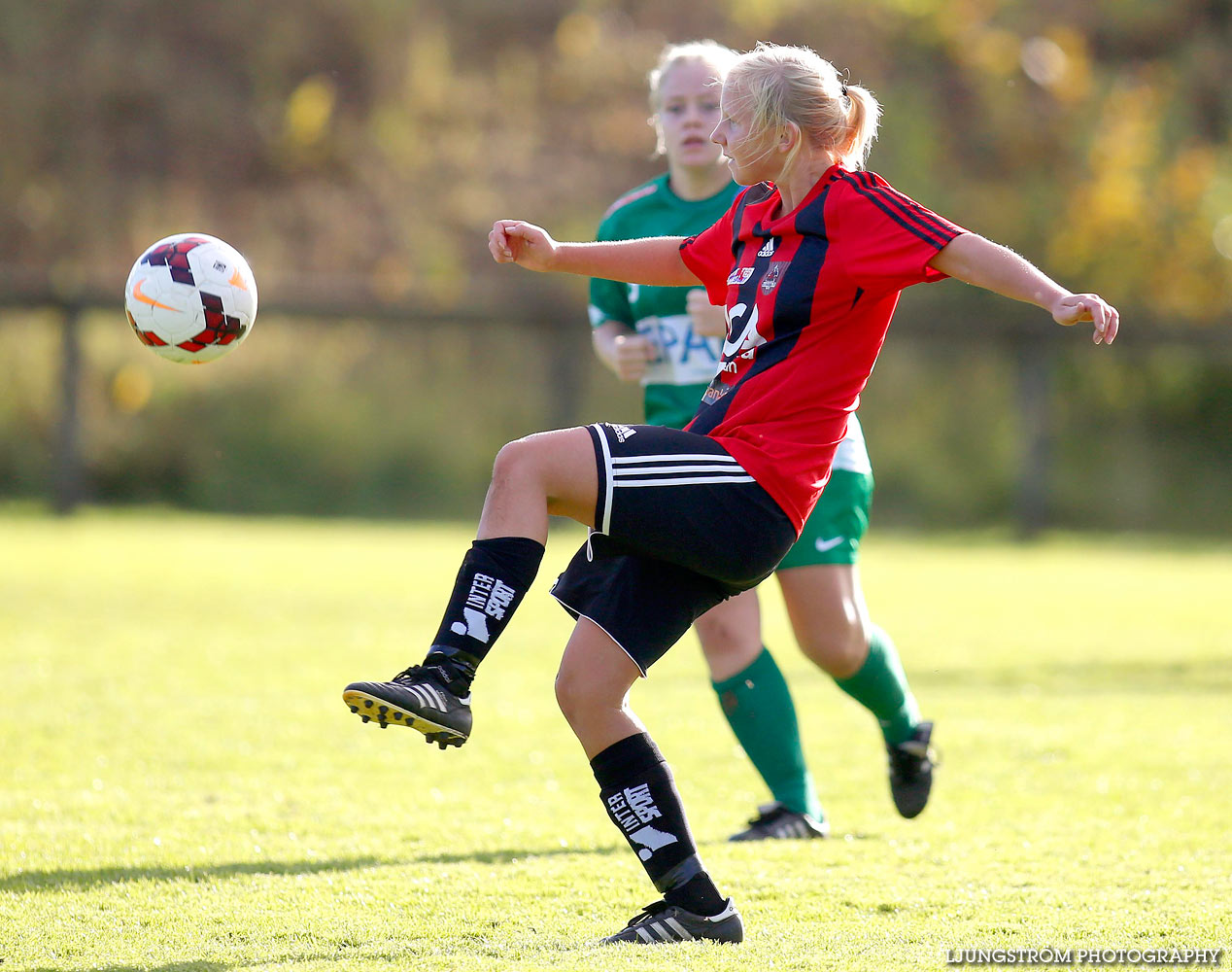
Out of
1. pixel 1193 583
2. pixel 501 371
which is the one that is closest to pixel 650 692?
pixel 1193 583

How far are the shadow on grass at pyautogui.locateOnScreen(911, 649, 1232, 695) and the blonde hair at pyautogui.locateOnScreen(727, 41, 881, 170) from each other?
4.34 meters

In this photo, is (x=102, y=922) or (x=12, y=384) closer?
(x=102, y=922)

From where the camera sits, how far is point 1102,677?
723cm

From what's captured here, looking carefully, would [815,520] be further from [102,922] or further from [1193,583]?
[1193,583]

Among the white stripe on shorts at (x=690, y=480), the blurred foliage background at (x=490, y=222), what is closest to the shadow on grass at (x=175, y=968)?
the white stripe on shorts at (x=690, y=480)

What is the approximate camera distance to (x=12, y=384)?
1739 cm

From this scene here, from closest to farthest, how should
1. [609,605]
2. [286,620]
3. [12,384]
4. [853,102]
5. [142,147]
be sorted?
1. [609,605]
2. [853,102]
3. [286,620]
4. [12,384]
5. [142,147]

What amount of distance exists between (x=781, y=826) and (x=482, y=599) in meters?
1.72

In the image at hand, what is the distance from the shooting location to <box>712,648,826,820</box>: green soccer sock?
13.9 feet

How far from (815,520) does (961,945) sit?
1435 mm

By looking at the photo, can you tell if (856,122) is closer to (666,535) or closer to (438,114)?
(666,535)

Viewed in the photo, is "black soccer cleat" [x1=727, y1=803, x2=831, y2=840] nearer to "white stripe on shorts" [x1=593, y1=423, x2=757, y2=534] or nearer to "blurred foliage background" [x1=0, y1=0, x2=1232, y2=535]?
"white stripe on shorts" [x1=593, y1=423, x2=757, y2=534]

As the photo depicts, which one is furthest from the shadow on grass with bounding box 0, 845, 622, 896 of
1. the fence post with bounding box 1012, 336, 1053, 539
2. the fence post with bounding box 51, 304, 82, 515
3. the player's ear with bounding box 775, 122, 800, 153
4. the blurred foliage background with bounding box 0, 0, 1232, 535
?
the fence post with bounding box 1012, 336, 1053, 539

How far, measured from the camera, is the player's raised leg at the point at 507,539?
277 cm
